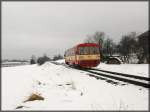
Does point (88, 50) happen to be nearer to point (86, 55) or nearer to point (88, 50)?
point (88, 50)

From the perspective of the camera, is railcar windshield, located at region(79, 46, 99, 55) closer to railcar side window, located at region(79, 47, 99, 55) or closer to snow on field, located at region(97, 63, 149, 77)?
railcar side window, located at region(79, 47, 99, 55)

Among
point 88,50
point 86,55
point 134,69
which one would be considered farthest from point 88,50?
point 134,69

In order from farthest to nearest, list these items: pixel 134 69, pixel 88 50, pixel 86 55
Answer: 1. pixel 88 50
2. pixel 86 55
3. pixel 134 69

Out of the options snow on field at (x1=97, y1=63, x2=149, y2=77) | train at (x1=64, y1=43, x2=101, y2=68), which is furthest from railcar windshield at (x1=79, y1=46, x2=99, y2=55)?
snow on field at (x1=97, y1=63, x2=149, y2=77)

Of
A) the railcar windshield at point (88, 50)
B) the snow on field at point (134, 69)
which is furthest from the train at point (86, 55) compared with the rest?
the snow on field at point (134, 69)

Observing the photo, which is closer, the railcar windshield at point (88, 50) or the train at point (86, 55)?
the train at point (86, 55)

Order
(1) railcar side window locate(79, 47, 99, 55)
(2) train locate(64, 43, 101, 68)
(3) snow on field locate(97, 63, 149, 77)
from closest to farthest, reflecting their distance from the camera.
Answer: (3) snow on field locate(97, 63, 149, 77) → (2) train locate(64, 43, 101, 68) → (1) railcar side window locate(79, 47, 99, 55)

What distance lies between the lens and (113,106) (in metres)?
7.22

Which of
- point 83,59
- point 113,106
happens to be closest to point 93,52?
point 83,59

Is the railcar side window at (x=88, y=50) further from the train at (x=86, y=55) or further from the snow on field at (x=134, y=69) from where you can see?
the snow on field at (x=134, y=69)

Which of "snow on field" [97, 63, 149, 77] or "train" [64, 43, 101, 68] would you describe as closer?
"snow on field" [97, 63, 149, 77]

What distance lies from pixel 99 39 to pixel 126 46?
31.1 metres

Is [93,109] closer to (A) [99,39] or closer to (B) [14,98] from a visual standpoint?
(B) [14,98]

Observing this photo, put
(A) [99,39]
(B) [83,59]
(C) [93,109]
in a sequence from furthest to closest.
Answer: (A) [99,39]
(B) [83,59]
(C) [93,109]
